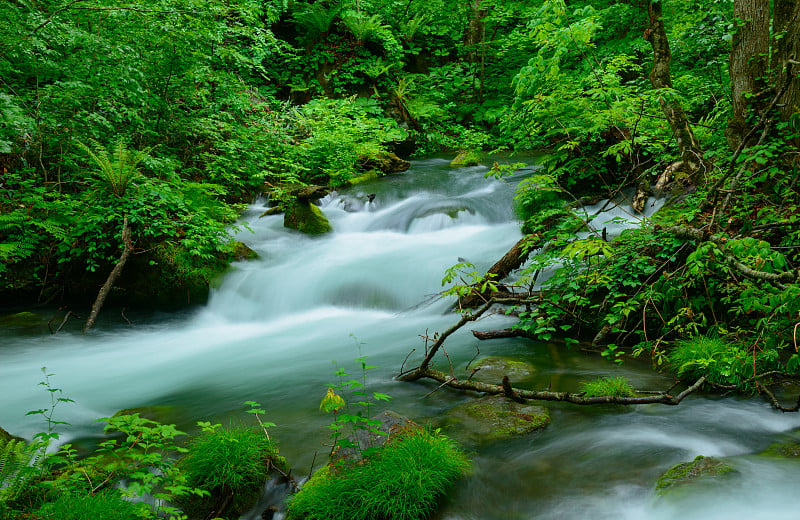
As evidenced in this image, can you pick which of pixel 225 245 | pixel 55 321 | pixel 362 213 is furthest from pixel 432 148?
pixel 55 321

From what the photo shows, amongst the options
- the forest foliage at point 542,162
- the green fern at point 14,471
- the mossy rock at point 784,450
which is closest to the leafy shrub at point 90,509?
the green fern at point 14,471

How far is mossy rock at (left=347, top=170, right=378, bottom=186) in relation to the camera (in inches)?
439

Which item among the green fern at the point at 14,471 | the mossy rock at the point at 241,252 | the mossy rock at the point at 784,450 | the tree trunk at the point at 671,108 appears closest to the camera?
the green fern at the point at 14,471

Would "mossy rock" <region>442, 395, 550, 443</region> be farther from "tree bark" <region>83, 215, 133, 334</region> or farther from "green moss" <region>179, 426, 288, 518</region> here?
"tree bark" <region>83, 215, 133, 334</region>

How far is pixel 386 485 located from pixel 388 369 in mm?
2325

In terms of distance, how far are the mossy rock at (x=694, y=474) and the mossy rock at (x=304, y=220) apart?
286 inches

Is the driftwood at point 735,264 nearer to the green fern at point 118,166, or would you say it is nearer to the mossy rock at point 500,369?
the mossy rock at point 500,369

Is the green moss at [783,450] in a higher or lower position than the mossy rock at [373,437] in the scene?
lower

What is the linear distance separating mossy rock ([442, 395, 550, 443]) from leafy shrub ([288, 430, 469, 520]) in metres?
0.52

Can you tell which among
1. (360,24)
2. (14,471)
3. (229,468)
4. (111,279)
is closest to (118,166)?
(111,279)

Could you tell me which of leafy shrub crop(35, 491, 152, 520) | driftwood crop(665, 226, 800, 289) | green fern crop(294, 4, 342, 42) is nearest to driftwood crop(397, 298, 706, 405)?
driftwood crop(665, 226, 800, 289)

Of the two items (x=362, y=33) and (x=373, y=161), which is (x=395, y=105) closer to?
(x=362, y=33)

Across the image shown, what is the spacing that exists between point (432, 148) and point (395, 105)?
1.93 metres

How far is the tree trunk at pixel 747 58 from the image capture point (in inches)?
168
